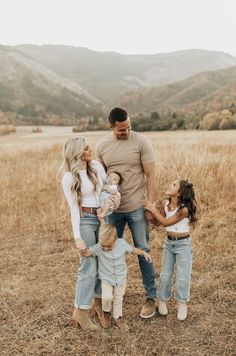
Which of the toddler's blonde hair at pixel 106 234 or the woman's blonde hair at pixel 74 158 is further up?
the woman's blonde hair at pixel 74 158

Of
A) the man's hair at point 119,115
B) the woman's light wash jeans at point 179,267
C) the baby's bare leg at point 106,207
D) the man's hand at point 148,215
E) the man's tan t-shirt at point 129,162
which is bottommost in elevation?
the woman's light wash jeans at point 179,267

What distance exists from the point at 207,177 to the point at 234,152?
2.78 m

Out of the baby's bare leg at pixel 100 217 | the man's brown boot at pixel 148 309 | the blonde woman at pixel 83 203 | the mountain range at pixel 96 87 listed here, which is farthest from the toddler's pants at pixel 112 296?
the mountain range at pixel 96 87

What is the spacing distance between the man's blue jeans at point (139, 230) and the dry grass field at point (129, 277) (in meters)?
0.42

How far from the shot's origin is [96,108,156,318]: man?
4.47 metres

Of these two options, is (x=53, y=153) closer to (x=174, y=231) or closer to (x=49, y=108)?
(x=174, y=231)

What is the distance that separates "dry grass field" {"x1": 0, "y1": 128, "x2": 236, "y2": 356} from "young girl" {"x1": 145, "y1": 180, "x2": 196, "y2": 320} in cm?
32

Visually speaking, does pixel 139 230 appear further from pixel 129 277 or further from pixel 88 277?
pixel 129 277

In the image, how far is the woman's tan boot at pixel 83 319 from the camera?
14.7 ft

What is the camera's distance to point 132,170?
4.52 meters

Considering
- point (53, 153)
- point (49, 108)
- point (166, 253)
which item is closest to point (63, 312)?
point (166, 253)

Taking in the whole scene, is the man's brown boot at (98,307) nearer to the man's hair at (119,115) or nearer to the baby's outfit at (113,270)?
the baby's outfit at (113,270)

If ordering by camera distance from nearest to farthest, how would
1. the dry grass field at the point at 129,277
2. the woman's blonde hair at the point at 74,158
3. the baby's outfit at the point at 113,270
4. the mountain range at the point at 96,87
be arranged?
1. the woman's blonde hair at the point at 74,158
2. the dry grass field at the point at 129,277
3. the baby's outfit at the point at 113,270
4. the mountain range at the point at 96,87

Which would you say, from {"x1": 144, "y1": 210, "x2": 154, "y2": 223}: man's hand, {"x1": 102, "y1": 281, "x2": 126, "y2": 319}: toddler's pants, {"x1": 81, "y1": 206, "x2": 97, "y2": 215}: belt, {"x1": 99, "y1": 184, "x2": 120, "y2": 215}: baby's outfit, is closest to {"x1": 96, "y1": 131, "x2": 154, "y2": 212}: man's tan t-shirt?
{"x1": 144, "y1": 210, "x2": 154, "y2": 223}: man's hand
